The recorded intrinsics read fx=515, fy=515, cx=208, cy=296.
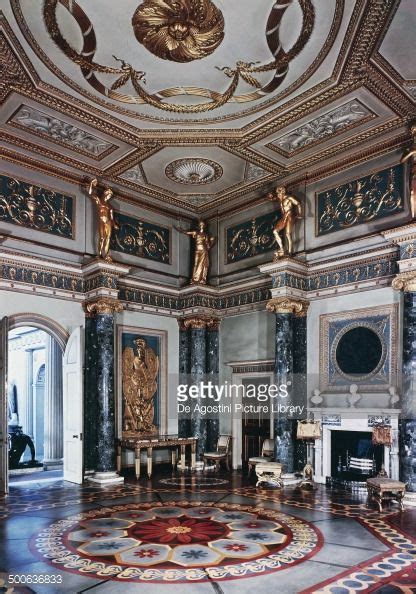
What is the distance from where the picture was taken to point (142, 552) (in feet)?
18.8

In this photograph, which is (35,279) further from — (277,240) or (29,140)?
(277,240)

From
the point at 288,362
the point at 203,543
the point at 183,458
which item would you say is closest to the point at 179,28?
the point at 288,362

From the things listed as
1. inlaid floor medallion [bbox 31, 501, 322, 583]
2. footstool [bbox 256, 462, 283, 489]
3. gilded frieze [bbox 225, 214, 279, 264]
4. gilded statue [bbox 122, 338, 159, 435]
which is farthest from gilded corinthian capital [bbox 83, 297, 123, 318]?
footstool [bbox 256, 462, 283, 489]

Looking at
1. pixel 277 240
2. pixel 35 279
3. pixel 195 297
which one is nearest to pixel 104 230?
pixel 35 279

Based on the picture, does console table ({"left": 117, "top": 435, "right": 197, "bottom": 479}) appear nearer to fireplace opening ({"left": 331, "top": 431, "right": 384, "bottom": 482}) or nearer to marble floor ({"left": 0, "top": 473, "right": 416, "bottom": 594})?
marble floor ({"left": 0, "top": 473, "right": 416, "bottom": 594})

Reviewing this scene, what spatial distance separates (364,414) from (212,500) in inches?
125

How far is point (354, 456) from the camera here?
955 centimetres

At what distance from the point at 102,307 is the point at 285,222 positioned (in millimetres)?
4250

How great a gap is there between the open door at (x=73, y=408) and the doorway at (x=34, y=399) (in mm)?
2391

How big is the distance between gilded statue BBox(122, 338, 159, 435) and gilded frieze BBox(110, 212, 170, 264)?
2.13 m

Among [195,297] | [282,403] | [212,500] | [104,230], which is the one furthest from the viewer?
[195,297]

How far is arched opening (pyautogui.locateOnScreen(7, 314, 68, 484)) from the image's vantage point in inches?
426

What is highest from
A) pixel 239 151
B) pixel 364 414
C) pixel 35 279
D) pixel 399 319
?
pixel 239 151

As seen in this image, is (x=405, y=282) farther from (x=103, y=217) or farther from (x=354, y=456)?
(x=103, y=217)
